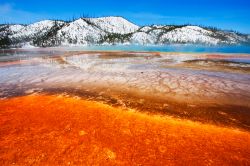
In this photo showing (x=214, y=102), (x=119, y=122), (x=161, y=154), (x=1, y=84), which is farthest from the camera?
(x=1, y=84)

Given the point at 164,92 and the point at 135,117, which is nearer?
the point at 135,117

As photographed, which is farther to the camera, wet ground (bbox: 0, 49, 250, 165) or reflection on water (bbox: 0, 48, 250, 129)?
reflection on water (bbox: 0, 48, 250, 129)

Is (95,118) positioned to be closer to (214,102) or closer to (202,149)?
(202,149)

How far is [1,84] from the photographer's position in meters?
14.1

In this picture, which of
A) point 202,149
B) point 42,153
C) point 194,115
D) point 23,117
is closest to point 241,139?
point 202,149

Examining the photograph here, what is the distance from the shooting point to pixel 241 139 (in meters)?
6.41

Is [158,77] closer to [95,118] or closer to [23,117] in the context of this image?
[95,118]

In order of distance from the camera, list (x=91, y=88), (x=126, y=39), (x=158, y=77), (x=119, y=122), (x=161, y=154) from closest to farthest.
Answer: (x=161, y=154) < (x=119, y=122) < (x=91, y=88) < (x=158, y=77) < (x=126, y=39)

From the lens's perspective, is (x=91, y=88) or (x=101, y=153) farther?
(x=91, y=88)

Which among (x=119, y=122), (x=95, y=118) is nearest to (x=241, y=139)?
(x=119, y=122)

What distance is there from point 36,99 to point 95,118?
12.5 ft

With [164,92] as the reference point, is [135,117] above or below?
below

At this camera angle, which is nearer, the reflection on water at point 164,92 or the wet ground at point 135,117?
the wet ground at point 135,117

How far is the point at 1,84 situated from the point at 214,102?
39.2 feet
